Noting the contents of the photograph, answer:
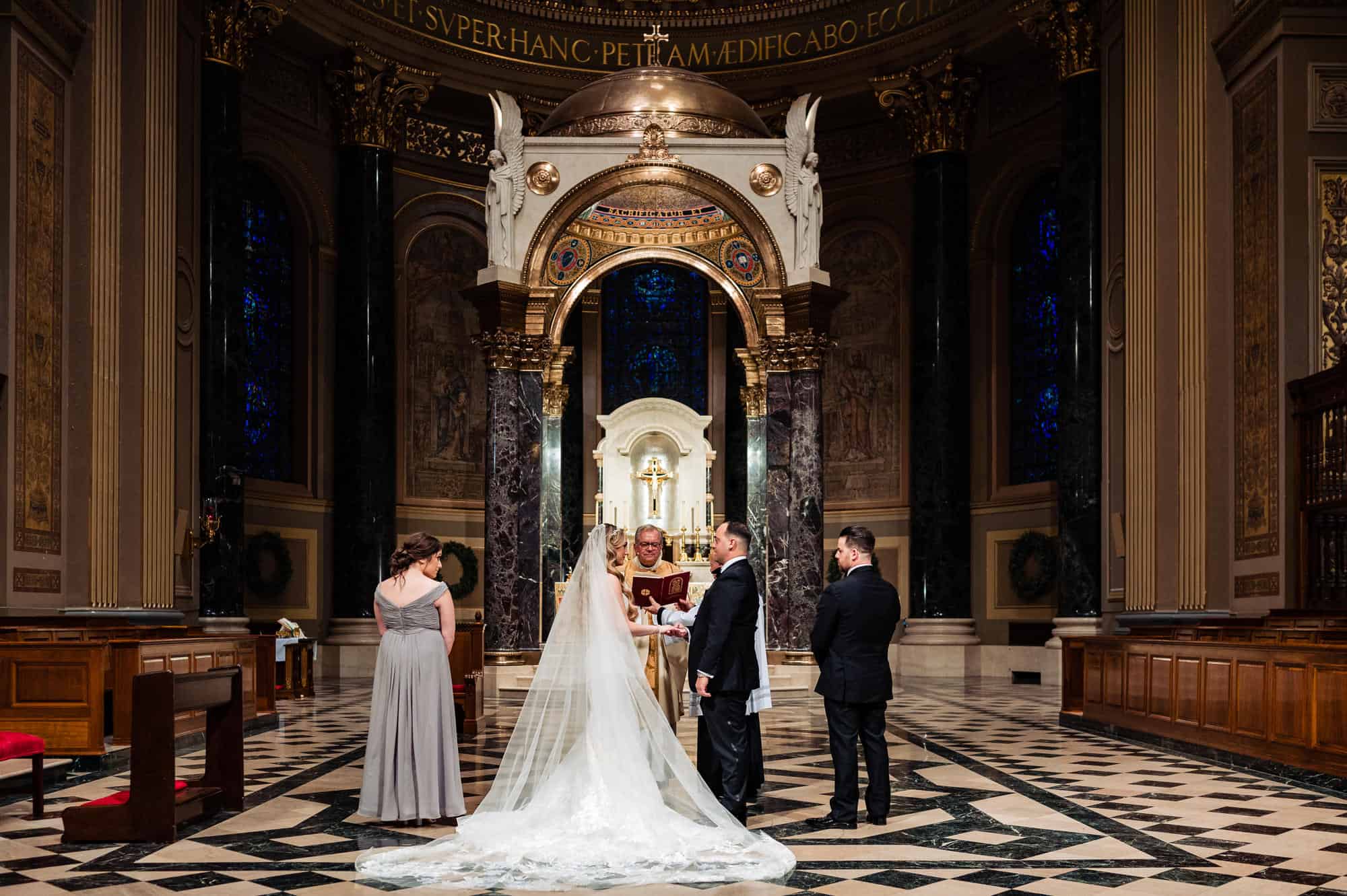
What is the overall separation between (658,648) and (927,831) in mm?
2523

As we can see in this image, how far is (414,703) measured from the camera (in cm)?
783

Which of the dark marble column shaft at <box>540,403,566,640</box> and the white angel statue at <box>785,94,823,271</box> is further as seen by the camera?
the dark marble column shaft at <box>540,403,566,640</box>

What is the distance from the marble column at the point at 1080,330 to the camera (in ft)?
60.8

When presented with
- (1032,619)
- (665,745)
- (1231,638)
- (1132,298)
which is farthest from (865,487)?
(665,745)

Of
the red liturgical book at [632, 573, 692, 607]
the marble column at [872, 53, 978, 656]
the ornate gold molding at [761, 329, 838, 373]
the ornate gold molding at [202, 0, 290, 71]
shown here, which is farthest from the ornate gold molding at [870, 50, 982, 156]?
the red liturgical book at [632, 573, 692, 607]

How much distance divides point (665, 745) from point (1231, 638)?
5.96m

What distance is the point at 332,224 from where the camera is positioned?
24.1 metres

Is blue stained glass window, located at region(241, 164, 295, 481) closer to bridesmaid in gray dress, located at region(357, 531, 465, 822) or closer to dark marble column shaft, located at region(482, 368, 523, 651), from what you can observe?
dark marble column shaft, located at region(482, 368, 523, 651)

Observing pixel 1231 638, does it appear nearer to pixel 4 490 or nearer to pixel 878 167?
pixel 4 490

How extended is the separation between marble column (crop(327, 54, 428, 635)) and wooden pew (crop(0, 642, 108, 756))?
11507mm

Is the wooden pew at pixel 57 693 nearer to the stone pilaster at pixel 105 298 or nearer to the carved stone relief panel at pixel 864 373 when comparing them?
the stone pilaster at pixel 105 298

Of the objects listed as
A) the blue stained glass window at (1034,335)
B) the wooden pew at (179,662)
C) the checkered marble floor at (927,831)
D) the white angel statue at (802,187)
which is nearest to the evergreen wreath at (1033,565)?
the blue stained glass window at (1034,335)

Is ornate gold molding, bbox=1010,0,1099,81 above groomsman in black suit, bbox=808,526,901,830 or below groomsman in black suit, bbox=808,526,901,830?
above

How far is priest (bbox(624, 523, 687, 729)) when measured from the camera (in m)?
8.74
